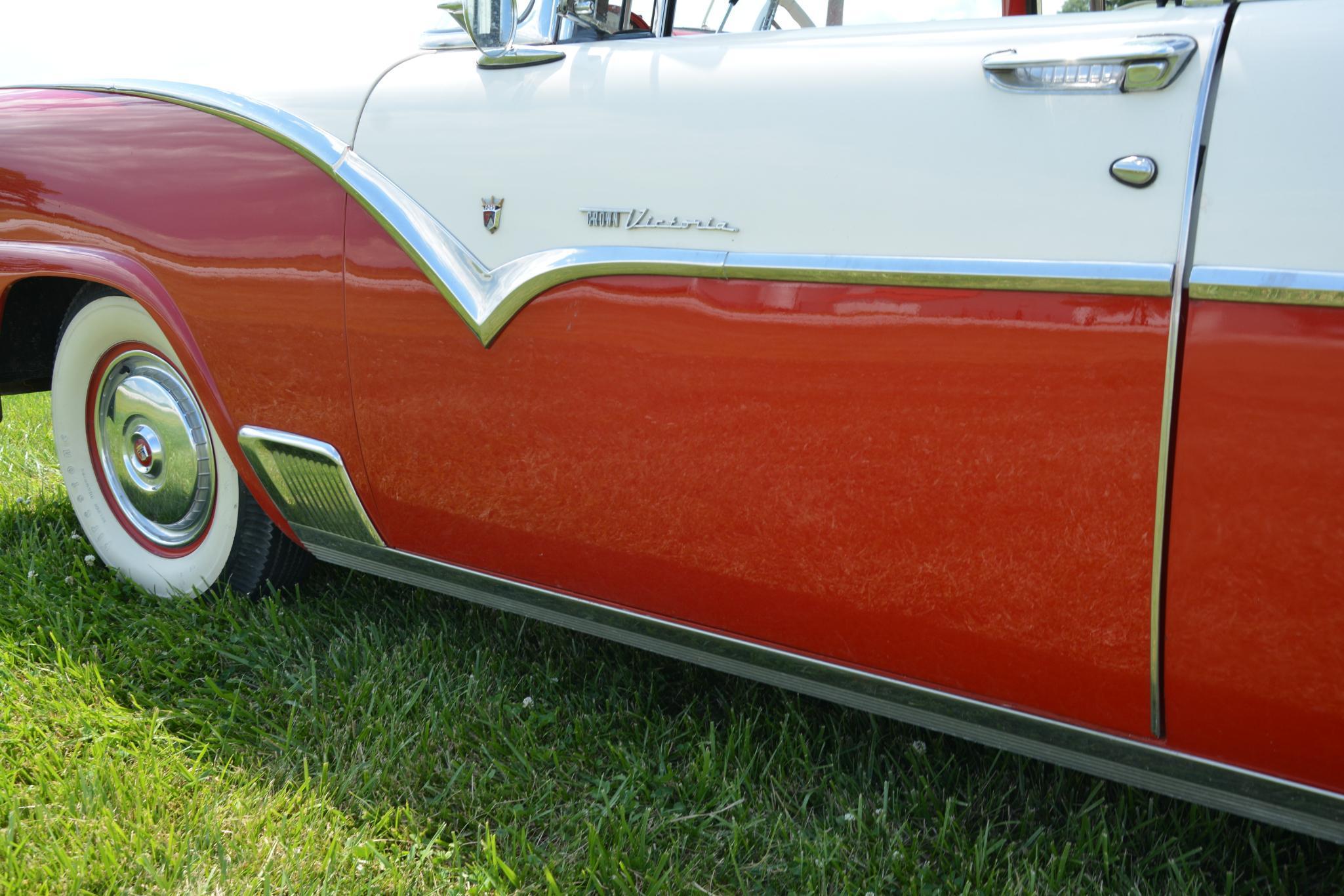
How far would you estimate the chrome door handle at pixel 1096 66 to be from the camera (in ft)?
4.26

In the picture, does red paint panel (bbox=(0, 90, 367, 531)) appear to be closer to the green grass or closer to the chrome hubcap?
the chrome hubcap

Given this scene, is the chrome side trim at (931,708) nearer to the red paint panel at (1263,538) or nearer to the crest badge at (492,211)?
the red paint panel at (1263,538)

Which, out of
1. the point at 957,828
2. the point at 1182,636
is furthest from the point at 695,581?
the point at 1182,636

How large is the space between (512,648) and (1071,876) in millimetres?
1236

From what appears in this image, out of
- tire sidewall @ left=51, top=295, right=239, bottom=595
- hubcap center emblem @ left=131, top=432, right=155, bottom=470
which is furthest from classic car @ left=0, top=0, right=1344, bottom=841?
hubcap center emblem @ left=131, top=432, right=155, bottom=470

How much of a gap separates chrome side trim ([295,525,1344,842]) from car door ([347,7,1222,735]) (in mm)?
31

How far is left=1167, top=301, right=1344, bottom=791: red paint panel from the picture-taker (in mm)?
1229

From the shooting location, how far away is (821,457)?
157 centimetres

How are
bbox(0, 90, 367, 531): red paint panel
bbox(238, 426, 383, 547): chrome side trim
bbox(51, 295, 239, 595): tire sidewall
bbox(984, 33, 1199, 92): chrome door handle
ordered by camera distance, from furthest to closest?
bbox(51, 295, 239, 595): tire sidewall
bbox(238, 426, 383, 547): chrome side trim
bbox(0, 90, 367, 531): red paint panel
bbox(984, 33, 1199, 92): chrome door handle

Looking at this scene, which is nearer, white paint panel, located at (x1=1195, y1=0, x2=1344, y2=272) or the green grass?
white paint panel, located at (x1=1195, y1=0, x2=1344, y2=272)

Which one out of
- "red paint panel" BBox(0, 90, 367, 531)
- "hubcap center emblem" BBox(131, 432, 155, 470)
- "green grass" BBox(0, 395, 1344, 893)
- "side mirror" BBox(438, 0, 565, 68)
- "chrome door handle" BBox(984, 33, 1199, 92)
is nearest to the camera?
"chrome door handle" BBox(984, 33, 1199, 92)

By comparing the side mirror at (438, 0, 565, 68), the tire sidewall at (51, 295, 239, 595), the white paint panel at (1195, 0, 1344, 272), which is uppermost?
the side mirror at (438, 0, 565, 68)

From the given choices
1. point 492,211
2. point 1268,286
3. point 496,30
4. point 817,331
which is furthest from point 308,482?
point 1268,286

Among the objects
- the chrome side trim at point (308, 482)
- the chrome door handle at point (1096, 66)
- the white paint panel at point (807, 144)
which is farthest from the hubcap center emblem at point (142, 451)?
the chrome door handle at point (1096, 66)
